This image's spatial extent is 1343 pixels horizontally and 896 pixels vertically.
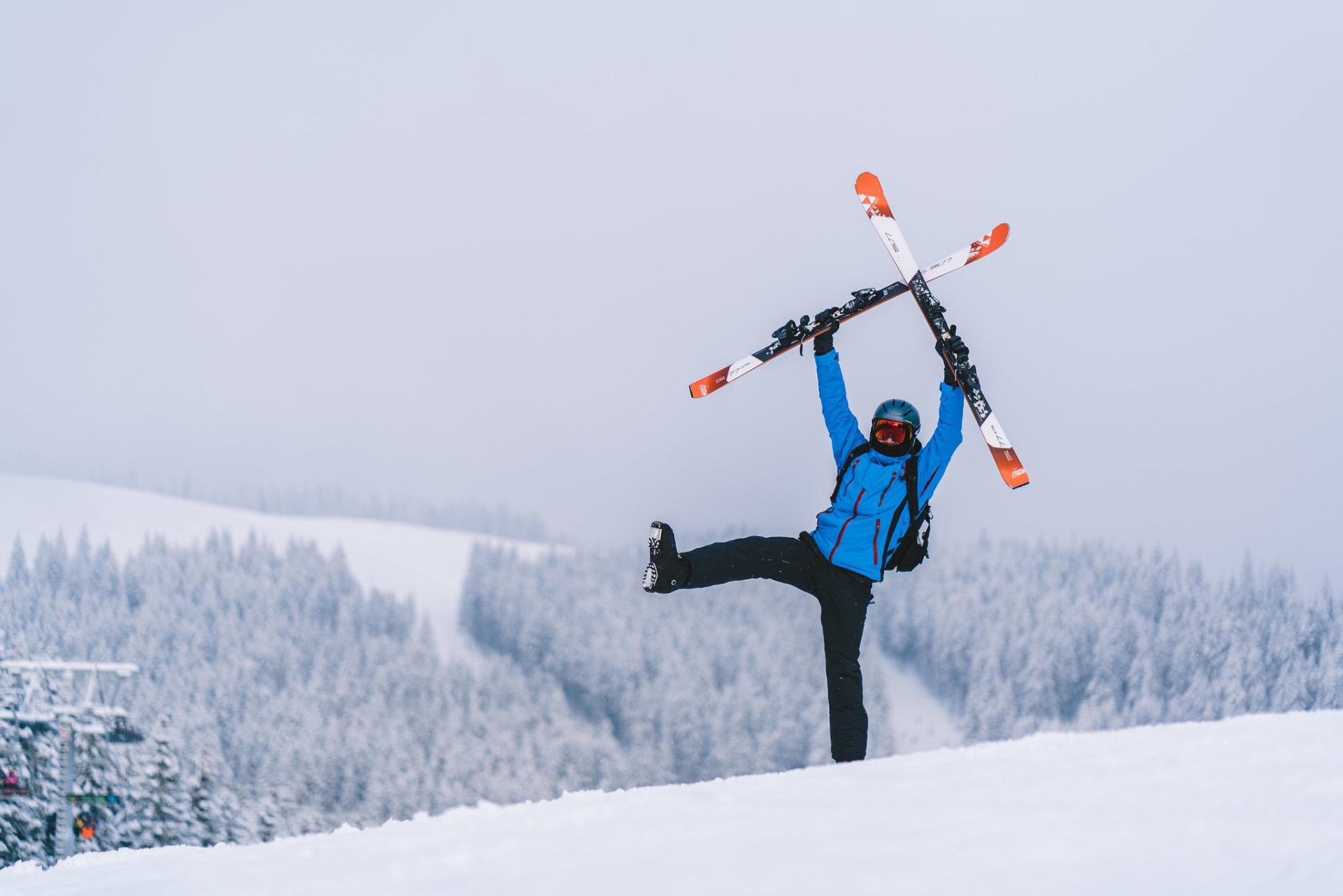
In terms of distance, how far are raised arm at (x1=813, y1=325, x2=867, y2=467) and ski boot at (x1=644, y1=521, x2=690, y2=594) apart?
3.79 ft

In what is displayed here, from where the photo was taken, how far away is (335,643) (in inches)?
3462

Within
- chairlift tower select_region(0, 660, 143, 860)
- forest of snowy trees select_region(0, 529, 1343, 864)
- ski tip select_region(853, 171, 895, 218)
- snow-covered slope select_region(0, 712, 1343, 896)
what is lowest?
forest of snowy trees select_region(0, 529, 1343, 864)

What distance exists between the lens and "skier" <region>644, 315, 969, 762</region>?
589cm

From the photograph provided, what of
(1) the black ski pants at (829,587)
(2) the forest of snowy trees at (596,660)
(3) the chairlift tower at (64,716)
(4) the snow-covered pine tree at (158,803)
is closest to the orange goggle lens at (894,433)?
(1) the black ski pants at (829,587)

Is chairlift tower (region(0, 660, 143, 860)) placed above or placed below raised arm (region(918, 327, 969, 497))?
below

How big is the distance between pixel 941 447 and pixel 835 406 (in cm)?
71

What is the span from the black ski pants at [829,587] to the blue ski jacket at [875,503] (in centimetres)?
10

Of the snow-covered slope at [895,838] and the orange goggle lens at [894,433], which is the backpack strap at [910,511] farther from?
the snow-covered slope at [895,838]

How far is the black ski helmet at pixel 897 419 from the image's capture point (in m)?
5.91

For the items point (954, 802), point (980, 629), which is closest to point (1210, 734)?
point (954, 802)

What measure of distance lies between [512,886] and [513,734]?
67326mm

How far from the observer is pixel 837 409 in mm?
6227

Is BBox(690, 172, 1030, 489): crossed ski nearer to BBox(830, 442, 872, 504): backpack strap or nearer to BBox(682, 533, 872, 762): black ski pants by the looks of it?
BBox(830, 442, 872, 504): backpack strap

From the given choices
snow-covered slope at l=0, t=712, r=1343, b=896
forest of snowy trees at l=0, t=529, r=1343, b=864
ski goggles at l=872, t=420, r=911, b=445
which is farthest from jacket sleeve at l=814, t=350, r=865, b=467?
forest of snowy trees at l=0, t=529, r=1343, b=864
